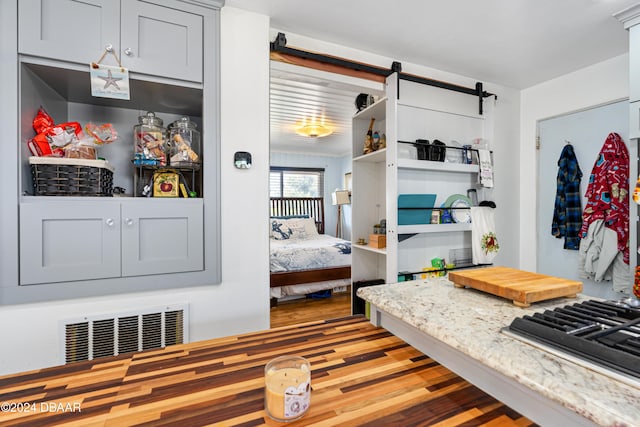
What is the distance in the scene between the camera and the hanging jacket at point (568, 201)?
2.57 meters

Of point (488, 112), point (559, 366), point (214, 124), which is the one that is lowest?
point (559, 366)

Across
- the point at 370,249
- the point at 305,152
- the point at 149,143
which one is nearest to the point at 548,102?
the point at 370,249

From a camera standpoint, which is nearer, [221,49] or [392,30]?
[221,49]

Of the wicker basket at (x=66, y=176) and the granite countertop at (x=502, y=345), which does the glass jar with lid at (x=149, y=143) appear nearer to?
the wicker basket at (x=66, y=176)

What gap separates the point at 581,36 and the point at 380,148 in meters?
1.53

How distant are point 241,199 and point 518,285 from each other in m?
1.43

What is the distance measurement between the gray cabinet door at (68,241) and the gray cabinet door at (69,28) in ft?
2.28

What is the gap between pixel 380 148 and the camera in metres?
2.65

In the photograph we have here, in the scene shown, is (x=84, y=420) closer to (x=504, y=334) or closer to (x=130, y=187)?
(x=504, y=334)

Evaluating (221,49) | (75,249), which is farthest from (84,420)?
(221,49)

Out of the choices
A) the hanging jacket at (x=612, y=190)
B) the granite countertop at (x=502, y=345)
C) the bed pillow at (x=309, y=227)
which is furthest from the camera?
the bed pillow at (x=309, y=227)

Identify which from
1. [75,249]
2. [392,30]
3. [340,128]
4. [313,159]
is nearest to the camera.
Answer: [75,249]

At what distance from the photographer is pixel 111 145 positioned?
1.77m

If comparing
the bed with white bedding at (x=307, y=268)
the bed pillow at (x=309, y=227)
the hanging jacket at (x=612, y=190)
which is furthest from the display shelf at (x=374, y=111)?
the bed pillow at (x=309, y=227)
